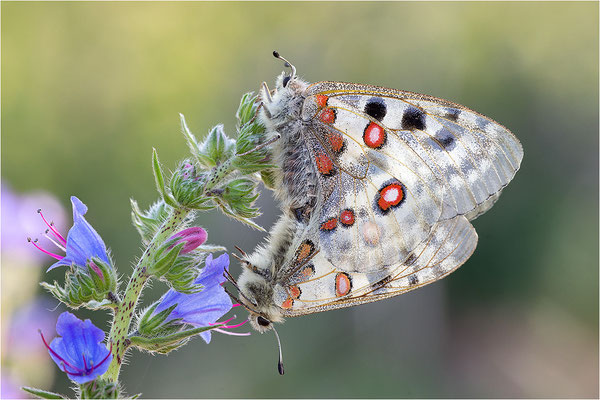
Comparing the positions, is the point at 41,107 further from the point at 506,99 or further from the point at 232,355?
the point at 506,99

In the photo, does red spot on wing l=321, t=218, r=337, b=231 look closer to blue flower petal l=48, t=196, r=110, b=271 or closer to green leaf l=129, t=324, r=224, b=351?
green leaf l=129, t=324, r=224, b=351

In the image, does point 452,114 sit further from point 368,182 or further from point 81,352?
point 81,352

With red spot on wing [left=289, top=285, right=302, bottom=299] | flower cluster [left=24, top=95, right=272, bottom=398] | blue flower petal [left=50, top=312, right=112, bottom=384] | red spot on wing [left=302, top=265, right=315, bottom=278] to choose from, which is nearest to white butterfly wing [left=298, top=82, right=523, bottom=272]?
red spot on wing [left=302, top=265, right=315, bottom=278]

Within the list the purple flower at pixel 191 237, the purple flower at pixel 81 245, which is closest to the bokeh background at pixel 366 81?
the purple flower at pixel 81 245

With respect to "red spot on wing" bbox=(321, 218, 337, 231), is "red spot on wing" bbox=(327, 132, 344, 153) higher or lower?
higher

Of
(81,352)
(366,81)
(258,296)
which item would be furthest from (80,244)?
(366,81)
